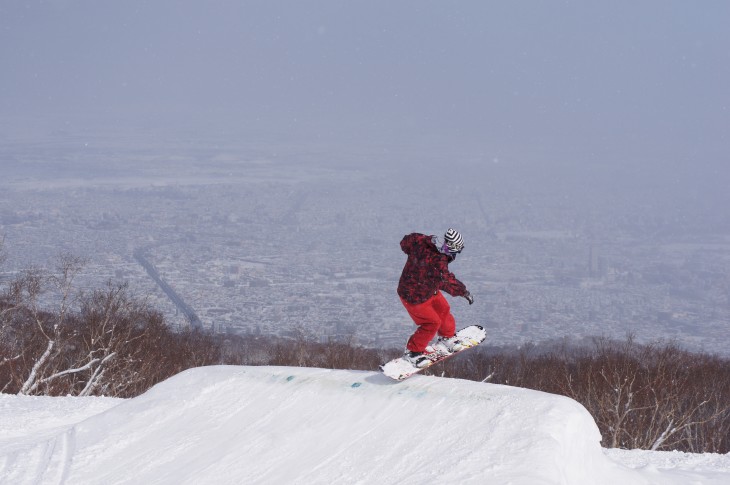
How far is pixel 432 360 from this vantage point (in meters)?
9.96

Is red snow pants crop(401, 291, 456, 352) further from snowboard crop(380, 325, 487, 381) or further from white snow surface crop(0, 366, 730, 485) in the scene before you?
white snow surface crop(0, 366, 730, 485)

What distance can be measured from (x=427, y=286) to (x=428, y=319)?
1.83ft

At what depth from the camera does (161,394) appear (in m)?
9.66

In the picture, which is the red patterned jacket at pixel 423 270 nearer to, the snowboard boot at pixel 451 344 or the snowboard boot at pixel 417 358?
the snowboard boot at pixel 417 358

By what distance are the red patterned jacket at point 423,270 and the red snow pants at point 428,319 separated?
0.13 meters

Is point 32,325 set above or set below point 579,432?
below

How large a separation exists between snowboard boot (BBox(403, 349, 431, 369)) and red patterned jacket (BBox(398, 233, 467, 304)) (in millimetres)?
741

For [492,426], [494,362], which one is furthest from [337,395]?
[494,362]

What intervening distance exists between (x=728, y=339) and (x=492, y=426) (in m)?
202

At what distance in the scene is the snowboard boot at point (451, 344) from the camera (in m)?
10.4

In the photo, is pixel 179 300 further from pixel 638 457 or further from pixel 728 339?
pixel 638 457

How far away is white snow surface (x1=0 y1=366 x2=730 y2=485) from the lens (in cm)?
711

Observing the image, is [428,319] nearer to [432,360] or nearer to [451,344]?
[432,360]

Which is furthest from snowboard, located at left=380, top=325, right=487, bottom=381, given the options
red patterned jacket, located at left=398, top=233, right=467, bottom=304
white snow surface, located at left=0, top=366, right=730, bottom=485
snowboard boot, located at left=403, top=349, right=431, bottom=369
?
red patterned jacket, located at left=398, top=233, right=467, bottom=304
